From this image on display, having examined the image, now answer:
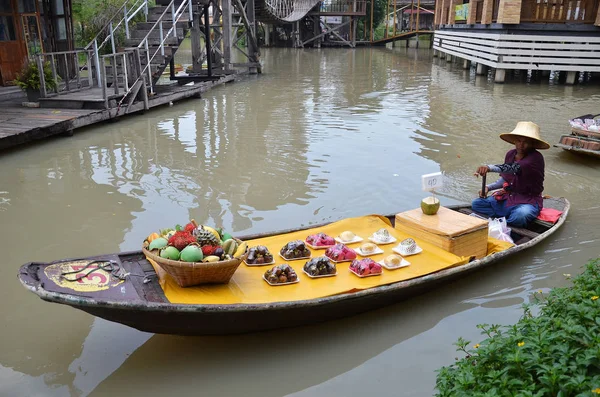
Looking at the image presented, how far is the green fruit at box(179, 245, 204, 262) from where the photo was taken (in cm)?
412

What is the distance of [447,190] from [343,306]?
4429 millimetres

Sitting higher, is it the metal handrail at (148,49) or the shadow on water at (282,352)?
the metal handrail at (148,49)

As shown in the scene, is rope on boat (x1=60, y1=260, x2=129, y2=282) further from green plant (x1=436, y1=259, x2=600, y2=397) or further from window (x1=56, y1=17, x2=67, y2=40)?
window (x1=56, y1=17, x2=67, y2=40)

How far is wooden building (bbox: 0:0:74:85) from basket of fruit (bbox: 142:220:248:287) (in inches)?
485

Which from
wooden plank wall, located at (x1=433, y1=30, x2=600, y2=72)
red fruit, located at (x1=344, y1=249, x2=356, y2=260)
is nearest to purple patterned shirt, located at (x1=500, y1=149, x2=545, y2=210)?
red fruit, located at (x1=344, y1=249, x2=356, y2=260)

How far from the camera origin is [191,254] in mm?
4125

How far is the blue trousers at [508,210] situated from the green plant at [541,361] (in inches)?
112

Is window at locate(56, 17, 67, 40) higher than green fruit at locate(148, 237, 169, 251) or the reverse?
higher

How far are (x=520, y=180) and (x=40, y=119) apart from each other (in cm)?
912

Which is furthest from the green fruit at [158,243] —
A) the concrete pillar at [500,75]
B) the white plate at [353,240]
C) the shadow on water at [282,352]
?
the concrete pillar at [500,75]

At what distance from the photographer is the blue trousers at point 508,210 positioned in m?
6.28

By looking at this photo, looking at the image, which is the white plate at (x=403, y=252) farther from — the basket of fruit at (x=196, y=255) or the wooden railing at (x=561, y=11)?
the wooden railing at (x=561, y=11)

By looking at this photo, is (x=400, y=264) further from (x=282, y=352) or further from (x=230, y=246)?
(x=230, y=246)

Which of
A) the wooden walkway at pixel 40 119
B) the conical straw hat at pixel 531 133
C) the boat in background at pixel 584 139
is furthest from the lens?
the wooden walkway at pixel 40 119
